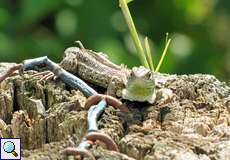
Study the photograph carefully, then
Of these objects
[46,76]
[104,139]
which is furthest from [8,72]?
[104,139]

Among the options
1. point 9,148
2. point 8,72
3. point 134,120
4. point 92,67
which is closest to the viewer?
point 9,148

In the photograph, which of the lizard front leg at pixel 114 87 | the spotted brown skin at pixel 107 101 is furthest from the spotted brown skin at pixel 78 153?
the lizard front leg at pixel 114 87

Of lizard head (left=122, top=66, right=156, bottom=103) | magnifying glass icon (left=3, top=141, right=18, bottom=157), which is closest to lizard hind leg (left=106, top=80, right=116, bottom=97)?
lizard head (left=122, top=66, right=156, bottom=103)

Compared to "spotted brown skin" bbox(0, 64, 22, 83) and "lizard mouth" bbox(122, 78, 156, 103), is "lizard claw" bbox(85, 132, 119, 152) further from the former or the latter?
"spotted brown skin" bbox(0, 64, 22, 83)

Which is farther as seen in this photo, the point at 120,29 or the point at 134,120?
the point at 120,29

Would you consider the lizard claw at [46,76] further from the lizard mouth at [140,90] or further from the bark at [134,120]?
the lizard mouth at [140,90]

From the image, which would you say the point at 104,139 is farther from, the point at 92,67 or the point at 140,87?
the point at 92,67

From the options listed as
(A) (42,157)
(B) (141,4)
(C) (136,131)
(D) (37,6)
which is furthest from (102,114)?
(B) (141,4)
